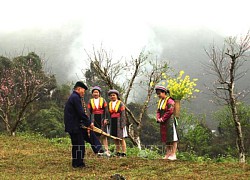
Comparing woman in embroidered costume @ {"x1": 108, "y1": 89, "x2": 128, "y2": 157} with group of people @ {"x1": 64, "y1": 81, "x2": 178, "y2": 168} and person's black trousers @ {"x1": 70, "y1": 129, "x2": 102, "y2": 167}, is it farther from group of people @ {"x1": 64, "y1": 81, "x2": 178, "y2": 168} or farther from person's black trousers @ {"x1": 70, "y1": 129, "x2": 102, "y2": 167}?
person's black trousers @ {"x1": 70, "y1": 129, "x2": 102, "y2": 167}

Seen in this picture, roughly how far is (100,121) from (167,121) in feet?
5.95

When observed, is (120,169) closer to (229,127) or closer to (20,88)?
(20,88)

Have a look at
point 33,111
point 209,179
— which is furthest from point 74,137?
point 33,111

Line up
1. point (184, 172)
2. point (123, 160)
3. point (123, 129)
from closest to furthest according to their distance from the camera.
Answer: point (184, 172), point (123, 160), point (123, 129)

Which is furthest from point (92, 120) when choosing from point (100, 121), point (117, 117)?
point (117, 117)

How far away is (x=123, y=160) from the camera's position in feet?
25.6

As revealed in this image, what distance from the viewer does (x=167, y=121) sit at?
312 inches

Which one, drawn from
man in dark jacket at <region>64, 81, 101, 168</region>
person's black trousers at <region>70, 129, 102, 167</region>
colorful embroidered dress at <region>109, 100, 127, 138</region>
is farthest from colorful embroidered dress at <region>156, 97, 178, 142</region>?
person's black trousers at <region>70, 129, 102, 167</region>

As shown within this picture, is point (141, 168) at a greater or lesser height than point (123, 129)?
lesser

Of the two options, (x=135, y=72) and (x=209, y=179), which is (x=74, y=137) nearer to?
(x=209, y=179)

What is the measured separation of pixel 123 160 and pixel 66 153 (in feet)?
8.96

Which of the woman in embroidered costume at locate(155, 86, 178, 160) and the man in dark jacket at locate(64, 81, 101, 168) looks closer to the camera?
the man in dark jacket at locate(64, 81, 101, 168)

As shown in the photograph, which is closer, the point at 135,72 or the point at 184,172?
the point at 184,172

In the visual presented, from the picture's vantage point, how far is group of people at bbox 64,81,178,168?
7.07 metres
